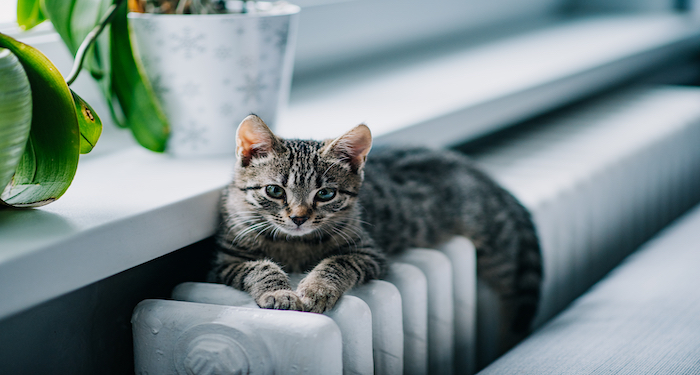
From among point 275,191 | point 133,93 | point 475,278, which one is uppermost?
point 133,93

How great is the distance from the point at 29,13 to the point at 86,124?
297mm

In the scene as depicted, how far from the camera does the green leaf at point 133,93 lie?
2.82 ft

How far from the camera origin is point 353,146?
0.87m

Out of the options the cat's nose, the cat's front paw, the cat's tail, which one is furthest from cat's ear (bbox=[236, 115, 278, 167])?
the cat's tail

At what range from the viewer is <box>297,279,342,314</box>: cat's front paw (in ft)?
2.40

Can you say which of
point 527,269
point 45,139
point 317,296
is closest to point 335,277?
point 317,296

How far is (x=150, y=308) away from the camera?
0.77 meters

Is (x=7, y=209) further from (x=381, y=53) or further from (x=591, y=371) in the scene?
(x=381, y=53)

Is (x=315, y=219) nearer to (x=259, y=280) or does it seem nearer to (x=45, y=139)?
(x=259, y=280)

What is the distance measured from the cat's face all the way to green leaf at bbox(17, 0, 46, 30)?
387mm

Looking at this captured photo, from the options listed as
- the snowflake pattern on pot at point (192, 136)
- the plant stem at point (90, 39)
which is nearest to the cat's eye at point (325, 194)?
the snowflake pattern on pot at point (192, 136)

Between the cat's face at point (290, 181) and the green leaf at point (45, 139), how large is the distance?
8.7 inches

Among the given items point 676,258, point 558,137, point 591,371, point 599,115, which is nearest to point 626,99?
point 599,115

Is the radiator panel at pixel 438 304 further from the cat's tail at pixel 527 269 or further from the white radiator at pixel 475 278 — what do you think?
the cat's tail at pixel 527 269
